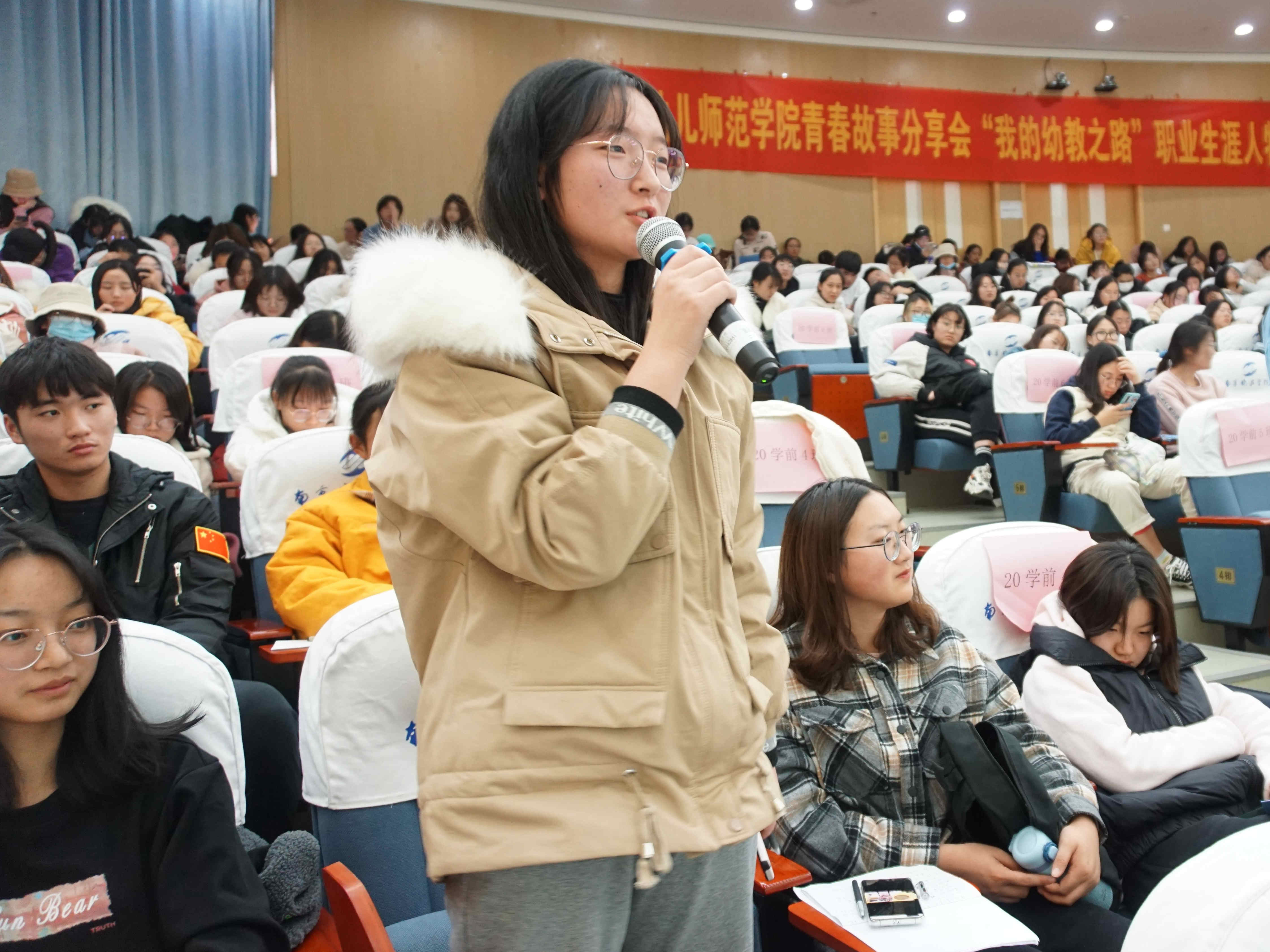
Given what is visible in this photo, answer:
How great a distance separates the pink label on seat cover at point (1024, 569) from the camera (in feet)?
6.83

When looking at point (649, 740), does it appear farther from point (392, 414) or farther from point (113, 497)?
point (113, 497)

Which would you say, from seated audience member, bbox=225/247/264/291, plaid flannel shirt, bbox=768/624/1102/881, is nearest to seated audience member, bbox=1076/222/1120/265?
seated audience member, bbox=225/247/264/291

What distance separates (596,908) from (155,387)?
2.58 metres

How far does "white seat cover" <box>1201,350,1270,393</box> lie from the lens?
5234mm

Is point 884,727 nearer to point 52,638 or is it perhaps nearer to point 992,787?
point 992,787

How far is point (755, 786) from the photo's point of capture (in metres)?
0.86

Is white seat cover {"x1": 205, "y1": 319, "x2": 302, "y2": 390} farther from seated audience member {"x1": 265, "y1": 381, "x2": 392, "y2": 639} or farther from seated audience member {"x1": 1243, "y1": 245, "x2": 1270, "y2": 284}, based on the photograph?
seated audience member {"x1": 1243, "y1": 245, "x2": 1270, "y2": 284}

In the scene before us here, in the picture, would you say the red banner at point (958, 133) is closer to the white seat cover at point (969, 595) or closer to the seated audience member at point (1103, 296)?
the seated audience member at point (1103, 296)

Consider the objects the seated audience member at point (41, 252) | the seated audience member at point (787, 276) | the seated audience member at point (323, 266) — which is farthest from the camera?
the seated audience member at point (787, 276)

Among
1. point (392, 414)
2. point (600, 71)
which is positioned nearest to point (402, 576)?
point (392, 414)

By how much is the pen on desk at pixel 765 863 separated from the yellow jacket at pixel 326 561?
1079 millimetres

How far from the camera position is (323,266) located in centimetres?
603

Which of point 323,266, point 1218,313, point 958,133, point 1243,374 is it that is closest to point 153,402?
point 323,266

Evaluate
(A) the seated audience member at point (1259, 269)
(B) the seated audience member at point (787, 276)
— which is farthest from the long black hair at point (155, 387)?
(A) the seated audience member at point (1259, 269)
